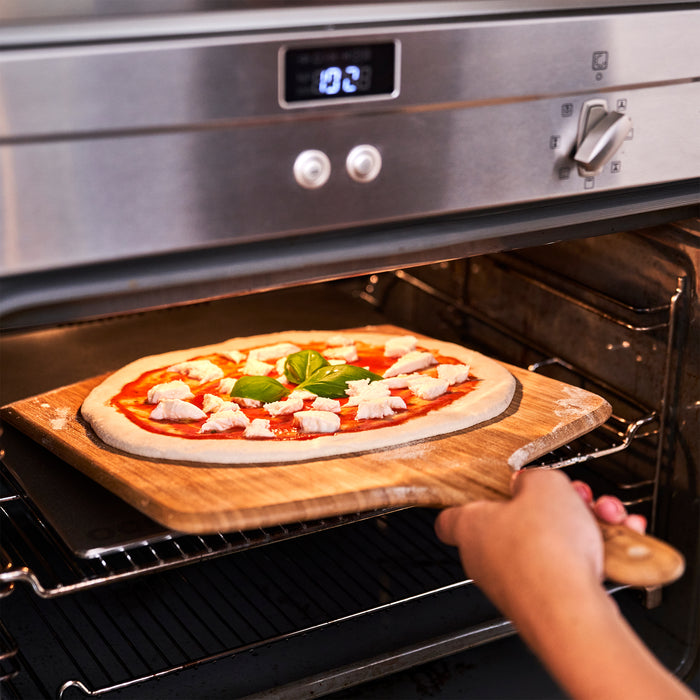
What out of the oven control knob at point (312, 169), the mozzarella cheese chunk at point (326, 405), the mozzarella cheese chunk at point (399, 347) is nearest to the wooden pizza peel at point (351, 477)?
the mozzarella cheese chunk at point (326, 405)

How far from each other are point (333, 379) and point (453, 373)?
175 mm

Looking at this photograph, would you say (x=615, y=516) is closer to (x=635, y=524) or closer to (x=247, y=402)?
(x=635, y=524)

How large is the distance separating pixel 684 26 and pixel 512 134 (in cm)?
26

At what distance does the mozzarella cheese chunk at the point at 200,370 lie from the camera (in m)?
1.36

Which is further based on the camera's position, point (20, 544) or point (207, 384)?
point (20, 544)

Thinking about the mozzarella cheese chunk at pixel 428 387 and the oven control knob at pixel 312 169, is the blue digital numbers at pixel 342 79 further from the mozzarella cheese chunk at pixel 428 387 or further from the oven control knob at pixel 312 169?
the mozzarella cheese chunk at pixel 428 387

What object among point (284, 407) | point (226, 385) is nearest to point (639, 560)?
point (284, 407)

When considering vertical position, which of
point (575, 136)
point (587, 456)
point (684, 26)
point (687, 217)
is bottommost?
point (587, 456)

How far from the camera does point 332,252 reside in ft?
3.09

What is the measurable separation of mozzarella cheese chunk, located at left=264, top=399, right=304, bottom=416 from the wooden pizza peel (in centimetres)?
14

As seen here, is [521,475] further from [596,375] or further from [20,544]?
[20,544]

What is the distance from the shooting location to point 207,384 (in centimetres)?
136

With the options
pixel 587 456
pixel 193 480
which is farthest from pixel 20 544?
pixel 587 456

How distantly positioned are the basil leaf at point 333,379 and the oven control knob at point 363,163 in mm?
447
